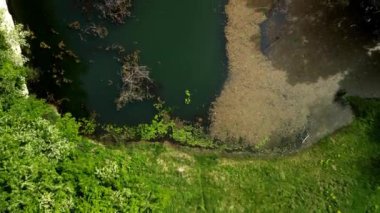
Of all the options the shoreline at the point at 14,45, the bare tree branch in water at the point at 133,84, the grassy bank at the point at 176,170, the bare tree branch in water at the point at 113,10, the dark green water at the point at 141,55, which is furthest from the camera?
the bare tree branch in water at the point at 113,10

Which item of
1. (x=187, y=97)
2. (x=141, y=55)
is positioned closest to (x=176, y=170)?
(x=187, y=97)

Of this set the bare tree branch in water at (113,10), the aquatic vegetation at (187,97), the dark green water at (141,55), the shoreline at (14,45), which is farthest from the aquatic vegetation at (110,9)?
the aquatic vegetation at (187,97)

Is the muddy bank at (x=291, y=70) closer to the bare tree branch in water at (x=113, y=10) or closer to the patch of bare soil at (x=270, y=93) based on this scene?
the patch of bare soil at (x=270, y=93)

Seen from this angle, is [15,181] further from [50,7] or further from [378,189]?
[378,189]

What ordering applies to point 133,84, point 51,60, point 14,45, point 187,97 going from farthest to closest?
point 51,60 → point 187,97 → point 133,84 → point 14,45

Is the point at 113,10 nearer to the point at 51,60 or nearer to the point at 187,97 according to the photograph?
the point at 51,60

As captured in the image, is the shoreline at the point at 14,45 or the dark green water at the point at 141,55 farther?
the dark green water at the point at 141,55

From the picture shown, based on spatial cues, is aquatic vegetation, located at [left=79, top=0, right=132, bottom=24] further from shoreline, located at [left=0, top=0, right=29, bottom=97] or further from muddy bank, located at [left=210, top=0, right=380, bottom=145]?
muddy bank, located at [left=210, top=0, right=380, bottom=145]

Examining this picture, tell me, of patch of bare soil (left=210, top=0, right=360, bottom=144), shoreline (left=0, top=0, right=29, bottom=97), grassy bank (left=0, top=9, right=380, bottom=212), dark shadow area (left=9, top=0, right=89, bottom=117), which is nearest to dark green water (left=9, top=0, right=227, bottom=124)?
dark shadow area (left=9, top=0, right=89, bottom=117)
